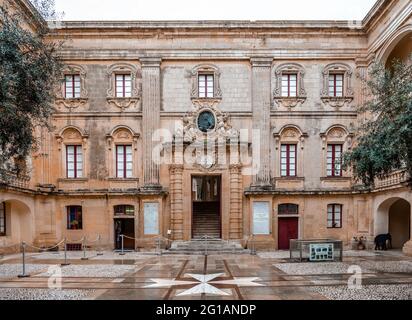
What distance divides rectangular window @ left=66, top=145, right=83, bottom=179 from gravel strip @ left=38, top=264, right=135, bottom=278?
9.19m

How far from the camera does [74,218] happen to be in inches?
968

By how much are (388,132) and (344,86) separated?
515 inches

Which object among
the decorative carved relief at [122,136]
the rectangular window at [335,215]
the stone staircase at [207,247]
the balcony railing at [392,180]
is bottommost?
the stone staircase at [207,247]

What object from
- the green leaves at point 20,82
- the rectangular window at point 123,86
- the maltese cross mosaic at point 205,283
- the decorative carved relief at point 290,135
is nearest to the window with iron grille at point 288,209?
the decorative carved relief at point 290,135

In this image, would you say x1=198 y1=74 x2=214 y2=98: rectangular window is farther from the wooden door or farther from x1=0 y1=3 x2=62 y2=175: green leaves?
x1=0 y1=3 x2=62 y2=175: green leaves

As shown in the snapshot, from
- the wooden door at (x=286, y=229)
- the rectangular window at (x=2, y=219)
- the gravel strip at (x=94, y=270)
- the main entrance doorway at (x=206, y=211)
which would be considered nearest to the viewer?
the gravel strip at (x=94, y=270)

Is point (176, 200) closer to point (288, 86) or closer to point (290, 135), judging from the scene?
point (290, 135)

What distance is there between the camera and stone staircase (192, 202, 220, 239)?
2591 cm

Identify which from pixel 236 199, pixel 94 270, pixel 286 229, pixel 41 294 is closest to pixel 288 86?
pixel 236 199

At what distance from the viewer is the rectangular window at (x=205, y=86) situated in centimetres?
2484

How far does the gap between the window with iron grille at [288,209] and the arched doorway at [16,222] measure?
600 inches

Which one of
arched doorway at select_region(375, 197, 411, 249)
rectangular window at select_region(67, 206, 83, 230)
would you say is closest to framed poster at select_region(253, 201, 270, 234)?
arched doorway at select_region(375, 197, 411, 249)

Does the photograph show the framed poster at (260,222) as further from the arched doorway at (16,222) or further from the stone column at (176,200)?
the arched doorway at (16,222)

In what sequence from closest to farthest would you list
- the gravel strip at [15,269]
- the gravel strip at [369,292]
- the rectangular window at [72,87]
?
the gravel strip at [369,292] < the gravel strip at [15,269] < the rectangular window at [72,87]
